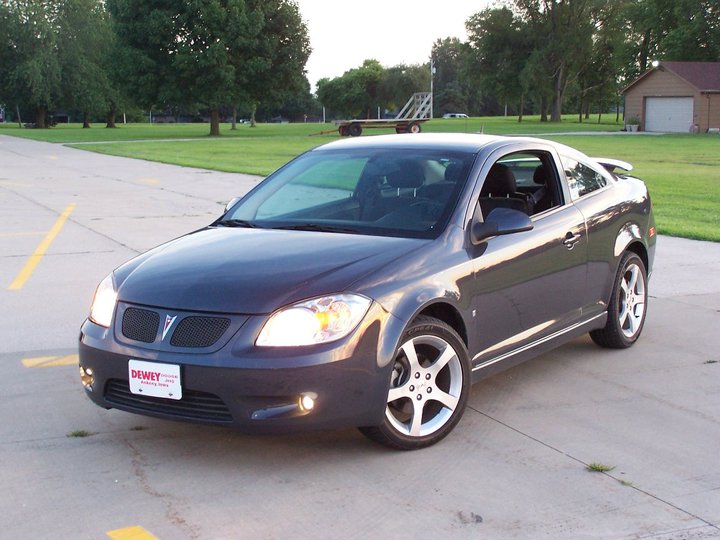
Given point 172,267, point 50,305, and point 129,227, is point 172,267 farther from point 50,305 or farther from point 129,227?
point 129,227

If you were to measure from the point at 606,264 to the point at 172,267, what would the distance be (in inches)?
119

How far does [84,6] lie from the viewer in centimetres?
7738

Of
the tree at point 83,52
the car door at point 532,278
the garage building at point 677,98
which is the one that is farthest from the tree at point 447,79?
the car door at point 532,278

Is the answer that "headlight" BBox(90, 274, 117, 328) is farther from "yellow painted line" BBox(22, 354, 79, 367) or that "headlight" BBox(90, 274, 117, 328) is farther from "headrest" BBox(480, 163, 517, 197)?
"headrest" BBox(480, 163, 517, 197)

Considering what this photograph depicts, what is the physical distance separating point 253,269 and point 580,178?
2.76 metres

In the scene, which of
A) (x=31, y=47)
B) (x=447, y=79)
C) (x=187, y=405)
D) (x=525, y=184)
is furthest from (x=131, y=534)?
(x=447, y=79)

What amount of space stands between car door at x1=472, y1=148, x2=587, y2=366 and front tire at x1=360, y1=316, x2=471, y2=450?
270 mm

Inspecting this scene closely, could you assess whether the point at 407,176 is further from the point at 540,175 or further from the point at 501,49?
the point at 501,49

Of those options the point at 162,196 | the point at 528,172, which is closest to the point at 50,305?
the point at 528,172

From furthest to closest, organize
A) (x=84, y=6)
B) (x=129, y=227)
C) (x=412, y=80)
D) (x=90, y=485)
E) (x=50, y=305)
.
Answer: (x=412, y=80)
(x=84, y=6)
(x=129, y=227)
(x=50, y=305)
(x=90, y=485)

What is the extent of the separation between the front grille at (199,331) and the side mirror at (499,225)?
5.07 feet

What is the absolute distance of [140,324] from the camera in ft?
14.0

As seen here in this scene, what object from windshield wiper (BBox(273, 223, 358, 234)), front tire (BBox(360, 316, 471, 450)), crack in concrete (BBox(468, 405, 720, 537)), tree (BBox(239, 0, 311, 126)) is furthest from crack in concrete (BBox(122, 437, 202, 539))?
tree (BBox(239, 0, 311, 126))

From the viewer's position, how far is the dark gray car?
13.3 feet
